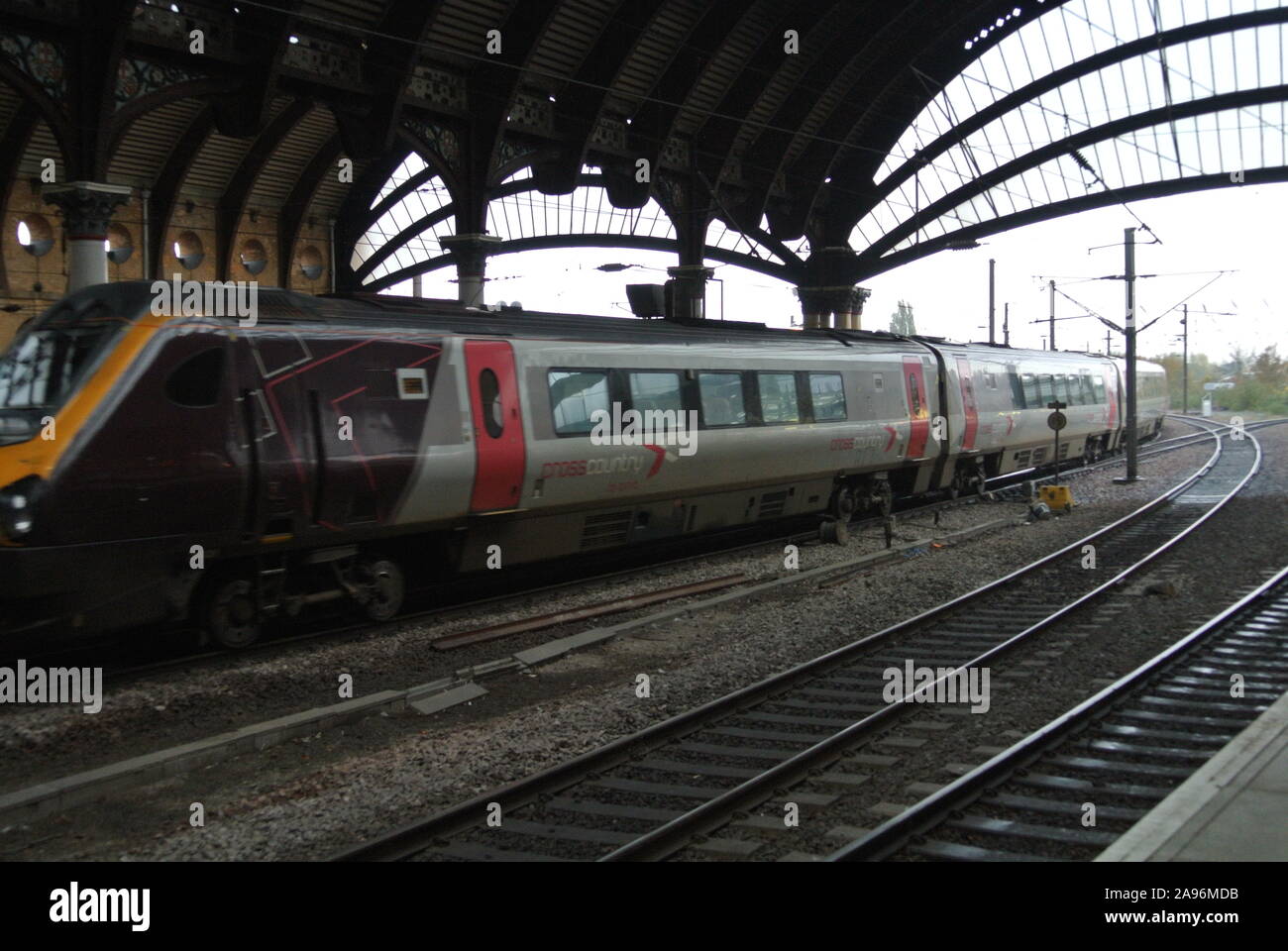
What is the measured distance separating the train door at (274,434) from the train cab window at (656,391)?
458 centimetres

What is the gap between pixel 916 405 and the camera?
19.2 meters

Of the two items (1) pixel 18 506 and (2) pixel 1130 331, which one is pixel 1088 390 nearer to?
(2) pixel 1130 331

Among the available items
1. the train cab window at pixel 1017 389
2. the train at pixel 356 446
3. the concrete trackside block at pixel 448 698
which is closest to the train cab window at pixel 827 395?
the train at pixel 356 446

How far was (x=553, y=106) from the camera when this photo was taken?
25250 mm

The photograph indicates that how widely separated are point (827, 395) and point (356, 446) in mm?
8706

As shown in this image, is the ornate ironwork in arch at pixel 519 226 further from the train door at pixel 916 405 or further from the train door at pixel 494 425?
the train door at pixel 494 425

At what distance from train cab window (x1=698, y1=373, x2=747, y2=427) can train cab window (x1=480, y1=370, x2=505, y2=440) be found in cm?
358

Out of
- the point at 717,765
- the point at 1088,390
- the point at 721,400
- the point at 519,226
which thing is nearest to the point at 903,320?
the point at 519,226

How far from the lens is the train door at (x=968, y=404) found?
68.7 feet

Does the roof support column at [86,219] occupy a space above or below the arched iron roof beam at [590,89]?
below
